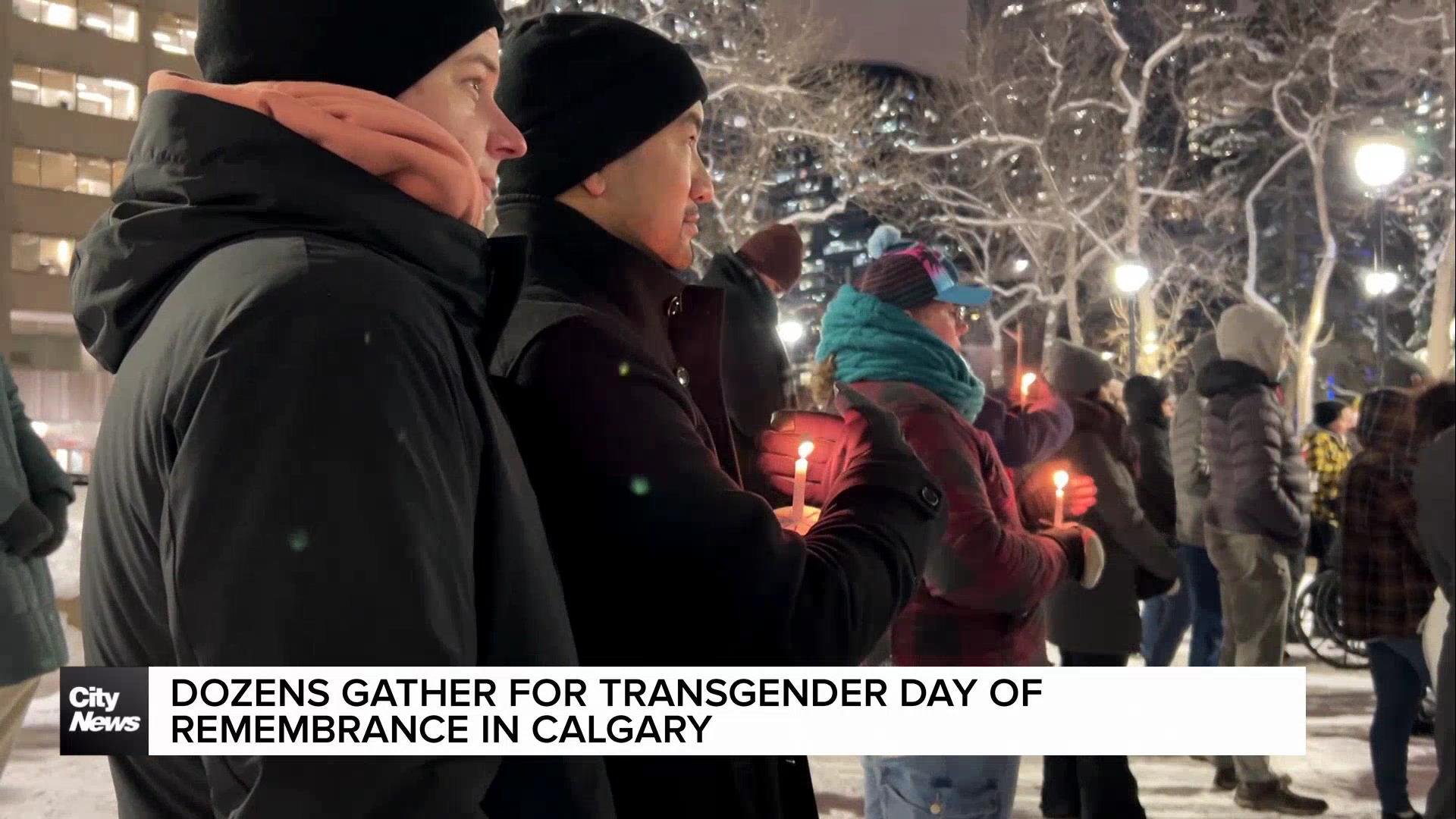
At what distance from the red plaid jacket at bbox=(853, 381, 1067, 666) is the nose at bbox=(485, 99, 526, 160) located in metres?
1.54

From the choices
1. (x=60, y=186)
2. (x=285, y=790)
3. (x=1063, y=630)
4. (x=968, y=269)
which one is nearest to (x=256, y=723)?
(x=285, y=790)

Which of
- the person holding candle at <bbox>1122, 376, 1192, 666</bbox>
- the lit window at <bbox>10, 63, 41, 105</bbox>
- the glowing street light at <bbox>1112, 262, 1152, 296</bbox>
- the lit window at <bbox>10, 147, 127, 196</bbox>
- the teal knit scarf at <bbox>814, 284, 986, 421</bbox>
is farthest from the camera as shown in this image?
the lit window at <bbox>10, 147, 127, 196</bbox>

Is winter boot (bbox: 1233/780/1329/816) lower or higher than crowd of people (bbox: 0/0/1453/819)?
lower

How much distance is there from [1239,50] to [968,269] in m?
9.44

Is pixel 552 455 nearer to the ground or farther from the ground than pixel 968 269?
nearer to the ground

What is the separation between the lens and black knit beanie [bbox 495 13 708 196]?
72.7 inches

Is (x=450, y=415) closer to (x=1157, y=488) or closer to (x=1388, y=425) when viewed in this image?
(x=1388, y=425)

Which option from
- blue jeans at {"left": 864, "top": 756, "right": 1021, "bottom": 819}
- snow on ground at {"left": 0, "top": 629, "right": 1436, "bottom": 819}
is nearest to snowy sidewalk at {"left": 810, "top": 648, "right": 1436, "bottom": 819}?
snow on ground at {"left": 0, "top": 629, "right": 1436, "bottom": 819}

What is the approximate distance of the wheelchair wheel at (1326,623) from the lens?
8.36 m

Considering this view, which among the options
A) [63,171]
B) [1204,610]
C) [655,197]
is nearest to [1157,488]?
[1204,610]

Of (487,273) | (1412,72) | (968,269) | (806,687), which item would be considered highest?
(1412,72)

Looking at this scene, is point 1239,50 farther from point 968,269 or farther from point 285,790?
point 285,790

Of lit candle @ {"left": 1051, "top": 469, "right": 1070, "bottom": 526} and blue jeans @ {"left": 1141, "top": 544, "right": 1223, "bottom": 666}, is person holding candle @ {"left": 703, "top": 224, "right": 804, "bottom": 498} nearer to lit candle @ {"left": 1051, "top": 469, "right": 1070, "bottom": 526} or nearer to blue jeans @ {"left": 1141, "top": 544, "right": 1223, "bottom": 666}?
lit candle @ {"left": 1051, "top": 469, "right": 1070, "bottom": 526}

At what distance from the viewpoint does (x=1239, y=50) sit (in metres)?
21.1
